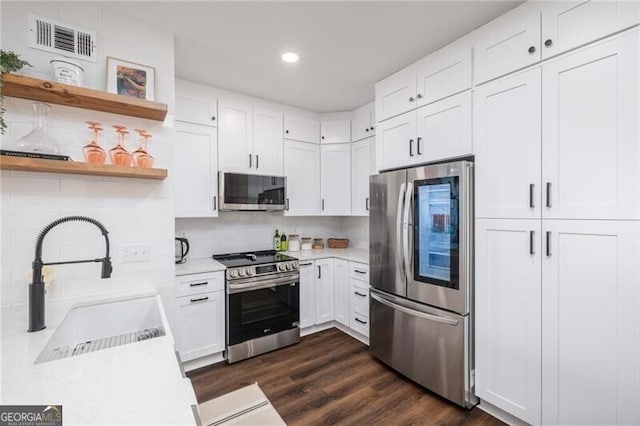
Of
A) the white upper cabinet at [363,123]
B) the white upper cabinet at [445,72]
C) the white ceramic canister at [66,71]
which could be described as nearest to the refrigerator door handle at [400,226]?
the white upper cabinet at [445,72]

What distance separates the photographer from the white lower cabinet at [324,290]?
→ 10.6 feet

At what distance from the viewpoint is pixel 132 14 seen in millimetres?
1847

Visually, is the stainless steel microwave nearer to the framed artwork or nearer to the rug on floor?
the framed artwork

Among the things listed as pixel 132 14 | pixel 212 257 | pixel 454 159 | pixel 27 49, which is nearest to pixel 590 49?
pixel 454 159

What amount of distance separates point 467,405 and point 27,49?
3583 millimetres

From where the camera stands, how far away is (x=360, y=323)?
9.96 feet

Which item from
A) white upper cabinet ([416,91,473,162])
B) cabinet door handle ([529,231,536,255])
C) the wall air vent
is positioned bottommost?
cabinet door handle ([529,231,536,255])

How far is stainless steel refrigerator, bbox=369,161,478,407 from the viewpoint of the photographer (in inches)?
76.9

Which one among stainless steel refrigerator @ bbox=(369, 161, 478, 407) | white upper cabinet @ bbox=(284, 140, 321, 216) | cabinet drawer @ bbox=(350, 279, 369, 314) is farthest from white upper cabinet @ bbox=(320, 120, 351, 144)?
cabinet drawer @ bbox=(350, 279, 369, 314)

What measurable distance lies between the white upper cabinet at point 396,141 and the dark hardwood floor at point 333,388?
1.88 m

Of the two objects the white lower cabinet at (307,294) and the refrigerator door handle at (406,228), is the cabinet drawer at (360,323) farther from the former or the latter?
the refrigerator door handle at (406,228)

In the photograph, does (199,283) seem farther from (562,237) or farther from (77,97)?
(562,237)

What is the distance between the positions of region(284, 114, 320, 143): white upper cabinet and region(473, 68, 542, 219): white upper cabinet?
2048mm

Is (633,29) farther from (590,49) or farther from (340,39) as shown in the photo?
(340,39)
